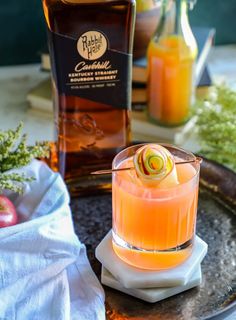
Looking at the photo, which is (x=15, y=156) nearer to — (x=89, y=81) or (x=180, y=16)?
(x=89, y=81)

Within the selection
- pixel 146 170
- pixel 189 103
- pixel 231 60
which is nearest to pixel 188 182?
pixel 146 170

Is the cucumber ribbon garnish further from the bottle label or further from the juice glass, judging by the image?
the bottle label

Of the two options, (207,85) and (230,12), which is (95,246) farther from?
(230,12)

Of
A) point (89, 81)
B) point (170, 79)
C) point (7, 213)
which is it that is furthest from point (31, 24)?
point (7, 213)

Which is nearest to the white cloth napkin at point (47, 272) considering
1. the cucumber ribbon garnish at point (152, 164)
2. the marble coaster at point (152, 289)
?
the marble coaster at point (152, 289)

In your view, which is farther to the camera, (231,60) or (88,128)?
(231,60)

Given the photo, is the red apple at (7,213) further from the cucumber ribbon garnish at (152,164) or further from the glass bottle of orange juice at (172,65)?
the glass bottle of orange juice at (172,65)
